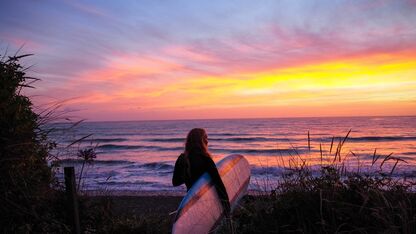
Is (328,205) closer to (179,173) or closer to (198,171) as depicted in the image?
(198,171)

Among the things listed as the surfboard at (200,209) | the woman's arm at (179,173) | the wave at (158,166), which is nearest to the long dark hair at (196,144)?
the woman's arm at (179,173)

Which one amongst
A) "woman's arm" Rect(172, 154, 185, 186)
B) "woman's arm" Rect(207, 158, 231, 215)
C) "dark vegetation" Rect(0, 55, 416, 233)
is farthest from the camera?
"woman's arm" Rect(172, 154, 185, 186)

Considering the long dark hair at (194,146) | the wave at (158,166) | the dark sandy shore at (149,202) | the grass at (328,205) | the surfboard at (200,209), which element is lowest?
the wave at (158,166)

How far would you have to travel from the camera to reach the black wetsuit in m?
4.93

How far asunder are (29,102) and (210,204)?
8.55 ft

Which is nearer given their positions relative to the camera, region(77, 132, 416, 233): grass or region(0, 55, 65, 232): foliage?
region(77, 132, 416, 233): grass

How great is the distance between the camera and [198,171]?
508cm

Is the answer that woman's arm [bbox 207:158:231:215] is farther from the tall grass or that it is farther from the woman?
the tall grass

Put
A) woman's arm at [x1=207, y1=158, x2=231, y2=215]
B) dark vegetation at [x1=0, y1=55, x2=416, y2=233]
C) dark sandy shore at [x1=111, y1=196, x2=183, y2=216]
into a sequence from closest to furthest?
dark vegetation at [x1=0, y1=55, x2=416, y2=233] < woman's arm at [x1=207, y1=158, x2=231, y2=215] < dark sandy shore at [x1=111, y1=196, x2=183, y2=216]

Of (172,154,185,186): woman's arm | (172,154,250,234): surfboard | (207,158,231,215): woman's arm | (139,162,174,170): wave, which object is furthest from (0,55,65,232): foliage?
(139,162,174,170): wave

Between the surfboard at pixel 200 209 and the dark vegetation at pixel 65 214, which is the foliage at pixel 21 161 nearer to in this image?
the dark vegetation at pixel 65 214

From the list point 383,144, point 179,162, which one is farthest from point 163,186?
point 383,144

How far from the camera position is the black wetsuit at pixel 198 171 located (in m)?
4.93

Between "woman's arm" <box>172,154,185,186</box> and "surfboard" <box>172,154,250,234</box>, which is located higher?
"woman's arm" <box>172,154,185,186</box>
